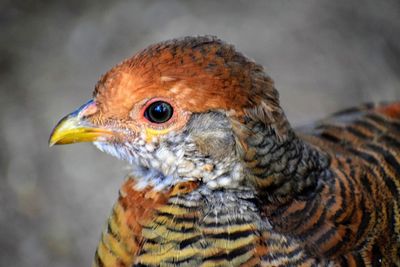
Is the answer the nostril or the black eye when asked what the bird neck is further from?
the nostril

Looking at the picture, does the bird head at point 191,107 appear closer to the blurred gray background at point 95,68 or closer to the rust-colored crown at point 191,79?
the rust-colored crown at point 191,79

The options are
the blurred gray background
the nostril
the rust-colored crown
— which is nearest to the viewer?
the rust-colored crown

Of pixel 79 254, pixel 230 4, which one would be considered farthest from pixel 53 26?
pixel 79 254

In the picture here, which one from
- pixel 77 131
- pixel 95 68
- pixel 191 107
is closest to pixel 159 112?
pixel 191 107

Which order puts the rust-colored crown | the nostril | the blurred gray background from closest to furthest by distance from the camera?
the rust-colored crown, the nostril, the blurred gray background

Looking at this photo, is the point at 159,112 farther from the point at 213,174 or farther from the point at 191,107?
the point at 213,174

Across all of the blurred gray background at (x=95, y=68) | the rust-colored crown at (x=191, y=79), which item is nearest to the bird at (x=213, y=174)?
the rust-colored crown at (x=191, y=79)

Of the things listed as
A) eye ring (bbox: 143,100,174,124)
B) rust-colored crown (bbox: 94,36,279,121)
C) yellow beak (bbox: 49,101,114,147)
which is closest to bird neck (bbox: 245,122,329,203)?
rust-colored crown (bbox: 94,36,279,121)

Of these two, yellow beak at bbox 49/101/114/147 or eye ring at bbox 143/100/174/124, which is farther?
yellow beak at bbox 49/101/114/147

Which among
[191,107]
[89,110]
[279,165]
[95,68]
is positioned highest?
[95,68]
